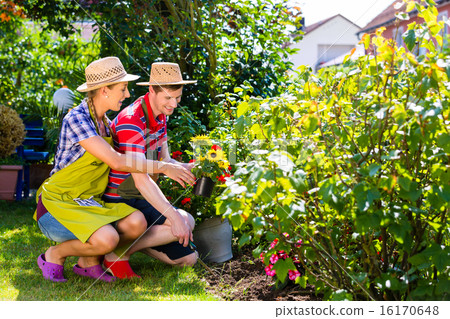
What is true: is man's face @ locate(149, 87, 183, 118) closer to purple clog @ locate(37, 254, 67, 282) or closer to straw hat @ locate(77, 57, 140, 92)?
straw hat @ locate(77, 57, 140, 92)

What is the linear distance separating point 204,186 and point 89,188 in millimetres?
679

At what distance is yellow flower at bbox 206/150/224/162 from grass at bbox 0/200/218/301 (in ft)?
2.38

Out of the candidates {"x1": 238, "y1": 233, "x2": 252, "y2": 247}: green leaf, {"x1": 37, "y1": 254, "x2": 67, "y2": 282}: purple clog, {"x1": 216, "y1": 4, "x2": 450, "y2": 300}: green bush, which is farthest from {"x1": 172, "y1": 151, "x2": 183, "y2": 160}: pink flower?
{"x1": 238, "y1": 233, "x2": 252, "y2": 247}: green leaf

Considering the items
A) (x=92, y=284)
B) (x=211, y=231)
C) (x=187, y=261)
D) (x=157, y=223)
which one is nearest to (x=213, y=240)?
(x=211, y=231)

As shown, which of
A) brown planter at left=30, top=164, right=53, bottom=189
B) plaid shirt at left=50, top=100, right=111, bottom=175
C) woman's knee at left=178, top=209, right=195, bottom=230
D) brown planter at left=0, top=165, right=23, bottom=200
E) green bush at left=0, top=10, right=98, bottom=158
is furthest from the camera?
green bush at left=0, top=10, right=98, bottom=158

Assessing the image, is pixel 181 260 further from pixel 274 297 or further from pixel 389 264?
pixel 389 264

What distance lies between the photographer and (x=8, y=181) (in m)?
6.15

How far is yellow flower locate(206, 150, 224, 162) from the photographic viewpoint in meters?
3.01

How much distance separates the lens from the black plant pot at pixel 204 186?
3.07 m

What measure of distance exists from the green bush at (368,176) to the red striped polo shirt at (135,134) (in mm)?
802

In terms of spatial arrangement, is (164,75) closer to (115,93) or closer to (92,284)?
(115,93)

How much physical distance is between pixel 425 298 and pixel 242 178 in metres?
0.88

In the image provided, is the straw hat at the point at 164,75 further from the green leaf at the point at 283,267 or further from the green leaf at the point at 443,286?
the green leaf at the point at 443,286
